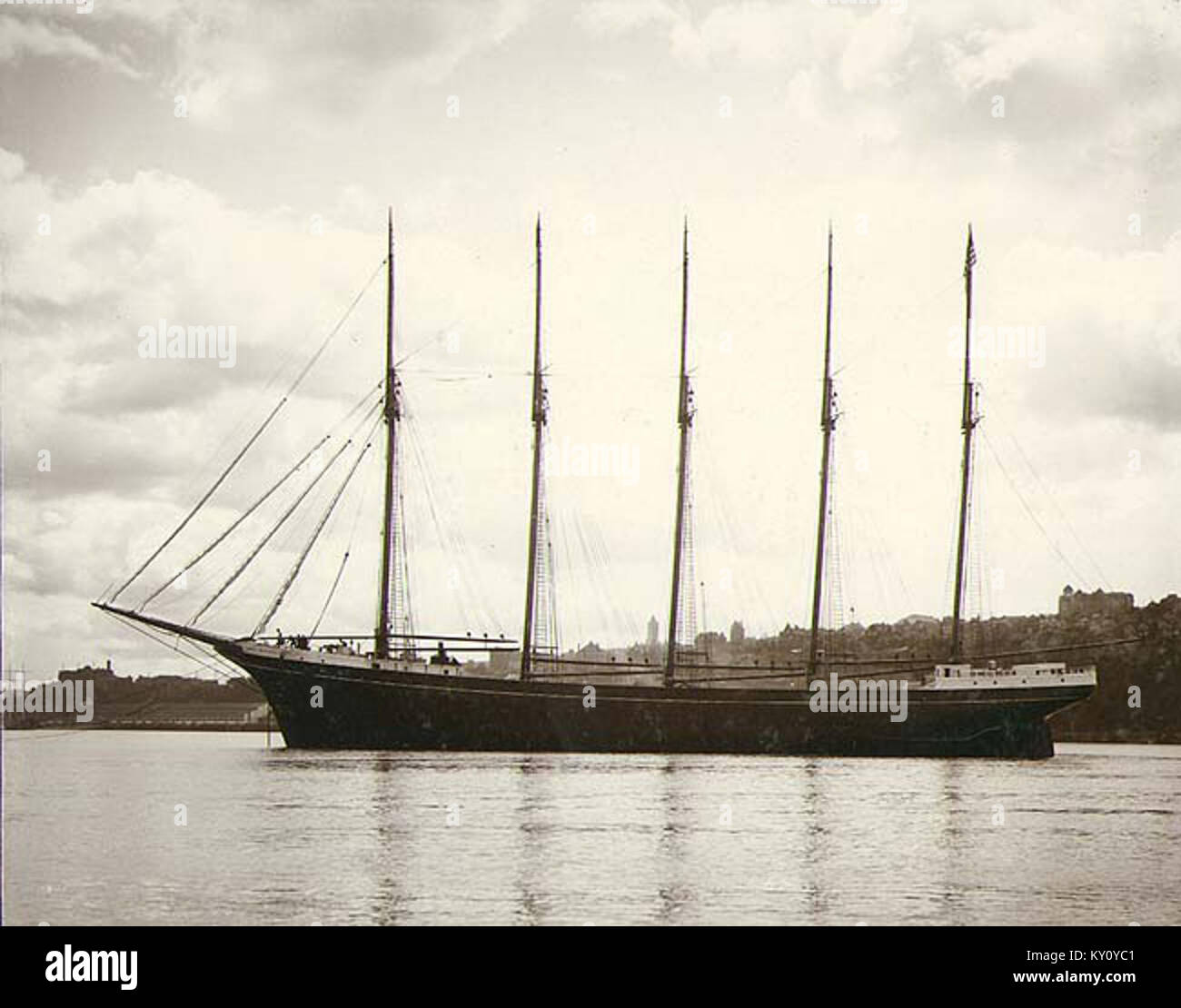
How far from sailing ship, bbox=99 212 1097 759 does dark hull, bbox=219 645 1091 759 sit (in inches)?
1.9

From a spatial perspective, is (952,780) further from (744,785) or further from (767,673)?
(767,673)

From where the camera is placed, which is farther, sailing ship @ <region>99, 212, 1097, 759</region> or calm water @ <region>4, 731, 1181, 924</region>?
sailing ship @ <region>99, 212, 1097, 759</region>

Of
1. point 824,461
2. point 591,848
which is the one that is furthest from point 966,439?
point 591,848

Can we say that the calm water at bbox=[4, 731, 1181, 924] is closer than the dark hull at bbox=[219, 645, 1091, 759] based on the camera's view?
Yes

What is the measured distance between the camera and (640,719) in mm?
59312

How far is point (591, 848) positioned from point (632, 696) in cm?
2994

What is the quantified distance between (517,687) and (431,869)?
3094cm

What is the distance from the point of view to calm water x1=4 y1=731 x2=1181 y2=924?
77.5 ft

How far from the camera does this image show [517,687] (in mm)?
57844

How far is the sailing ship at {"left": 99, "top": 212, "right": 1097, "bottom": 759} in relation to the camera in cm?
5588
